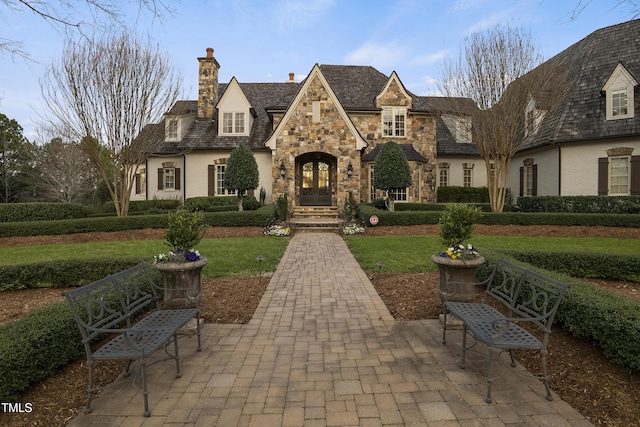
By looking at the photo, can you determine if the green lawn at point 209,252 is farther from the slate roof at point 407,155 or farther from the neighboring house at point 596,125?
the neighboring house at point 596,125

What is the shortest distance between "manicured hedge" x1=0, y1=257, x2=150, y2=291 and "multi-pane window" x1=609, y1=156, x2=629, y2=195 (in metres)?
21.7

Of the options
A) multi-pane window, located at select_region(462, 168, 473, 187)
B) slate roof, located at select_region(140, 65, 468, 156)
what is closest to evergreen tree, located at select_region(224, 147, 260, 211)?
slate roof, located at select_region(140, 65, 468, 156)

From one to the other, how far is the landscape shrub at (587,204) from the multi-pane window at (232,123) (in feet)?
59.6

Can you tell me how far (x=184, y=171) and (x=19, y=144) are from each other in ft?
83.7

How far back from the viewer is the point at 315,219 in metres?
17.4

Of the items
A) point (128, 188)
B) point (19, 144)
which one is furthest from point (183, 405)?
point (19, 144)

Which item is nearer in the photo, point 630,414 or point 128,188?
point 630,414

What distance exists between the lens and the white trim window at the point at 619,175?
648 inches

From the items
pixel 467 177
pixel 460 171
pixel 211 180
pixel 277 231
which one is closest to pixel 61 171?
pixel 211 180

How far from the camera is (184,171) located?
71.6 feet

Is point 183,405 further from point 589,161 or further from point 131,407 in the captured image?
point 589,161

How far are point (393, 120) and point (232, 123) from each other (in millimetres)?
10761

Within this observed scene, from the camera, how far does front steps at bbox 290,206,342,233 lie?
15.8 metres

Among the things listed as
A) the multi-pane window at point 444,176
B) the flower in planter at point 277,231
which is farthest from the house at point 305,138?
the flower in planter at point 277,231
